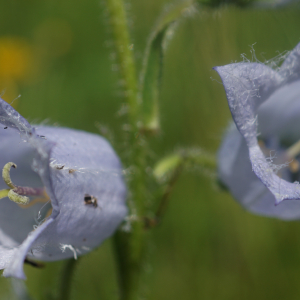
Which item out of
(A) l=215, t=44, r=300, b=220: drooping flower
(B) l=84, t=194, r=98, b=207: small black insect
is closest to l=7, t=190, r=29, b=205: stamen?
(B) l=84, t=194, r=98, b=207: small black insect

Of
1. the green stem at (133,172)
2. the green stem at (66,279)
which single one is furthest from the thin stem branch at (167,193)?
the green stem at (66,279)

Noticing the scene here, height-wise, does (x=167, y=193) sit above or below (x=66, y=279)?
above

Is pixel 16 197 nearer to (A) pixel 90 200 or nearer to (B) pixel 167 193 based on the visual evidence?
(A) pixel 90 200

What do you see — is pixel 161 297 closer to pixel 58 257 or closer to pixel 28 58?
pixel 58 257

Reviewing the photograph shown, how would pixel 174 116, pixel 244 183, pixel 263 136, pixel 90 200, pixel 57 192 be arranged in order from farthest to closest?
pixel 174 116 → pixel 263 136 → pixel 244 183 → pixel 90 200 → pixel 57 192

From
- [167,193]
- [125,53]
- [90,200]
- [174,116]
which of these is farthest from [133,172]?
[174,116]

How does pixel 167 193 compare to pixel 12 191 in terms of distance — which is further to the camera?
pixel 167 193

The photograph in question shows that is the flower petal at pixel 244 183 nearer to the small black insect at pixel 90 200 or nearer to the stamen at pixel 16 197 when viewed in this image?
the small black insect at pixel 90 200
